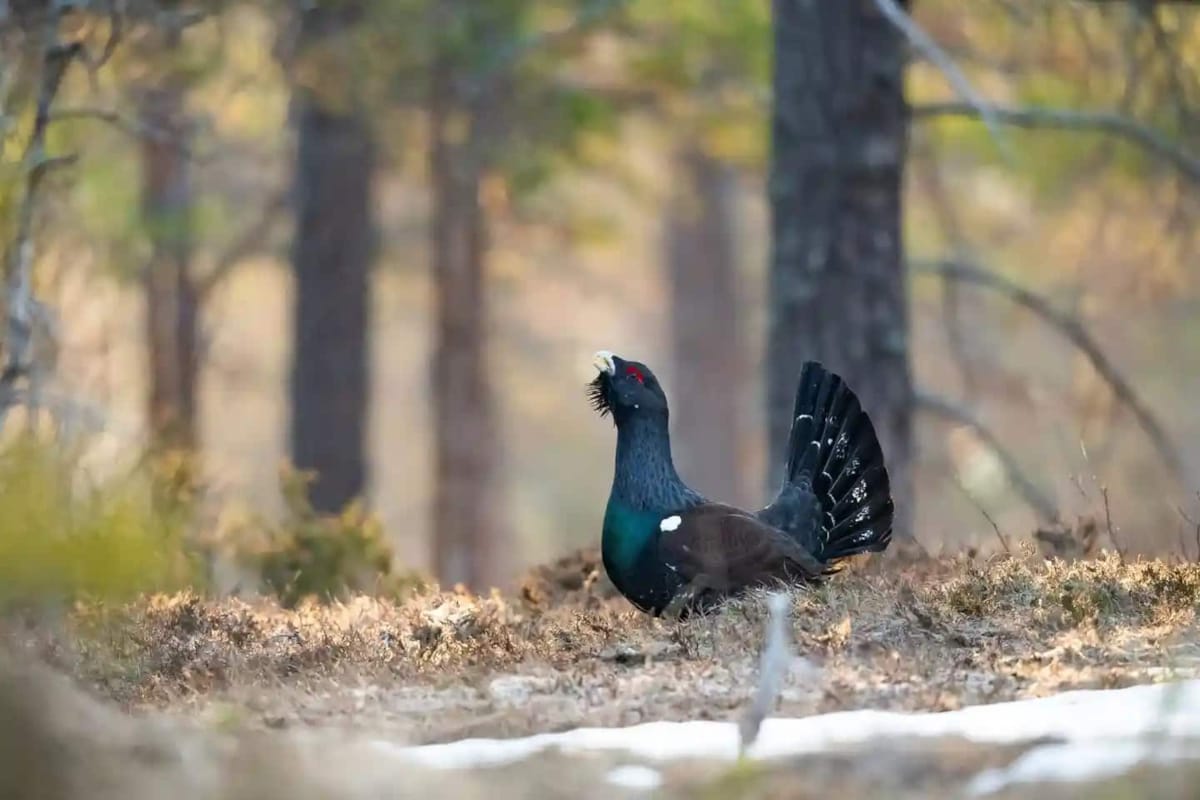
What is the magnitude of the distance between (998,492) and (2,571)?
16919mm

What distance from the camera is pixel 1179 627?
5.96 m

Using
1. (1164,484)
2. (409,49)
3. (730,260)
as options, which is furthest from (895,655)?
(730,260)

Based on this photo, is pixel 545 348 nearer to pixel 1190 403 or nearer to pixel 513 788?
→ pixel 1190 403

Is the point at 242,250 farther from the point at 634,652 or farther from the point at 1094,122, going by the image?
the point at 634,652

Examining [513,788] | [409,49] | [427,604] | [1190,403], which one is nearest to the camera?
[513,788]

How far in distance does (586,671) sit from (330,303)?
986 cm

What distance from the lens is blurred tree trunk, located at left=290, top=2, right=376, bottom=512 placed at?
49.9 feet

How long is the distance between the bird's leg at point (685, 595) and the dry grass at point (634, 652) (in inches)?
4.7

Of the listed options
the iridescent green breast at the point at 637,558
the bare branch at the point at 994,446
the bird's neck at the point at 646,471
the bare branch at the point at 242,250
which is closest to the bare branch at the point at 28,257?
the bird's neck at the point at 646,471

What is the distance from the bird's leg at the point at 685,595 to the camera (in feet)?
22.5

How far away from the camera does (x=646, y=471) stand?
7.33m

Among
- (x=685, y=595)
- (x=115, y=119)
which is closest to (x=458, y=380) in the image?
(x=115, y=119)

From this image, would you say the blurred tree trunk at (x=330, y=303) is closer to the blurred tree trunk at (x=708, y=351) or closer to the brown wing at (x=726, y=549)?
the brown wing at (x=726, y=549)

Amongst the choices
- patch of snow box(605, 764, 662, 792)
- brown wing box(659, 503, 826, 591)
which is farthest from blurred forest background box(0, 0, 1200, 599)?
patch of snow box(605, 764, 662, 792)
